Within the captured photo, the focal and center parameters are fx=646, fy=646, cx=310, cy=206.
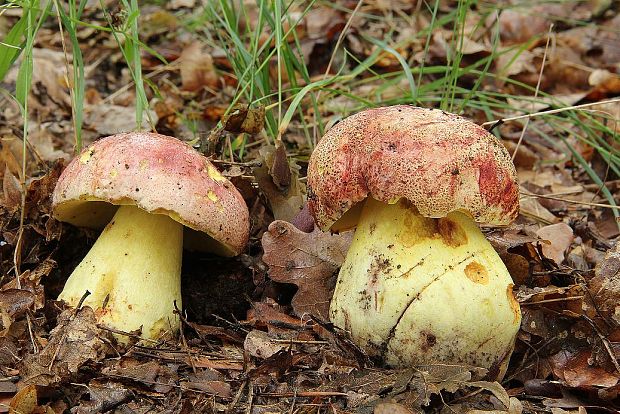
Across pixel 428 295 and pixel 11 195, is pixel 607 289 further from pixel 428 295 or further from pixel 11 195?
pixel 11 195

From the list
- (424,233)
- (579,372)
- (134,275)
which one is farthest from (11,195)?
(579,372)

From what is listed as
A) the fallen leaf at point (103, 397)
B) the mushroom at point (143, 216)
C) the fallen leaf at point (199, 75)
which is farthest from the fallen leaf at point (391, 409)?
the fallen leaf at point (199, 75)

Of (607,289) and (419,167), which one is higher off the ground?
(419,167)

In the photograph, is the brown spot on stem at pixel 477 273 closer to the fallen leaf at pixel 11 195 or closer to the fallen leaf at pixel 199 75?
the fallen leaf at pixel 11 195

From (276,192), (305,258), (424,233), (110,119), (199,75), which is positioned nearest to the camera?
(424,233)

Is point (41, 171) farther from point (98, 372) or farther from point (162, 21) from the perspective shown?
point (162, 21)

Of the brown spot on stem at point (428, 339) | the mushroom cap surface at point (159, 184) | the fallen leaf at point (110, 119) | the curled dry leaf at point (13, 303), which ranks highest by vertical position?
the mushroom cap surface at point (159, 184)

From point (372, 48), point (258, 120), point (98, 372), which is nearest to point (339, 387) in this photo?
point (98, 372)
